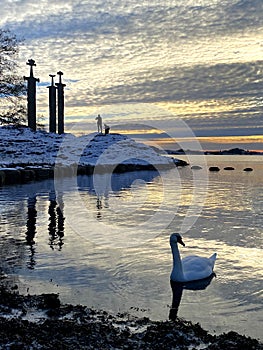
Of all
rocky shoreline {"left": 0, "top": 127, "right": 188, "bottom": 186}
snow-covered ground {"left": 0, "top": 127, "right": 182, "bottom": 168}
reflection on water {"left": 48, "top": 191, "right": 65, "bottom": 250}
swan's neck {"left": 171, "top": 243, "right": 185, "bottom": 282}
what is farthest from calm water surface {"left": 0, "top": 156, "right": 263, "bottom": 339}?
snow-covered ground {"left": 0, "top": 127, "right": 182, "bottom": 168}

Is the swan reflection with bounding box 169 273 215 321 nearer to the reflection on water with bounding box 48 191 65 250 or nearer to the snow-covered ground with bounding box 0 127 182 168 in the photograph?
the reflection on water with bounding box 48 191 65 250

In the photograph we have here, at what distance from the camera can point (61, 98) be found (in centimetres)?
6222

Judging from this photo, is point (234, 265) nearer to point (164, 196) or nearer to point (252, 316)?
point (252, 316)

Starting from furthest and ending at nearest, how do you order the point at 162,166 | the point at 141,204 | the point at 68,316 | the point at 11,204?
1. the point at 162,166
2. the point at 141,204
3. the point at 11,204
4. the point at 68,316

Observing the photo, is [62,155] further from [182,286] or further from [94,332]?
[94,332]

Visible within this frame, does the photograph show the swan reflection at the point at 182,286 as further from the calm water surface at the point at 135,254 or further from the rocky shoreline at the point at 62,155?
the rocky shoreline at the point at 62,155

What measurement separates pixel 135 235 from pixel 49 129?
169ft

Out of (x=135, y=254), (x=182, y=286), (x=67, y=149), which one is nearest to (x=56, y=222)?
(x=135, y=254)

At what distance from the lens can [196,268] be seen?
10977 millimetres

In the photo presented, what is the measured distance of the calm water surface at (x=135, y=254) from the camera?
920cm

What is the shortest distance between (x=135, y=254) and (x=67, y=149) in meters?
52.9

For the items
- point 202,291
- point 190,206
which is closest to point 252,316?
point 202,291

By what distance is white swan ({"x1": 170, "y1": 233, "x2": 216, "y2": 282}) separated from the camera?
34.6 ft

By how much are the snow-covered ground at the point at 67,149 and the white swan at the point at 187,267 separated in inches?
1495
